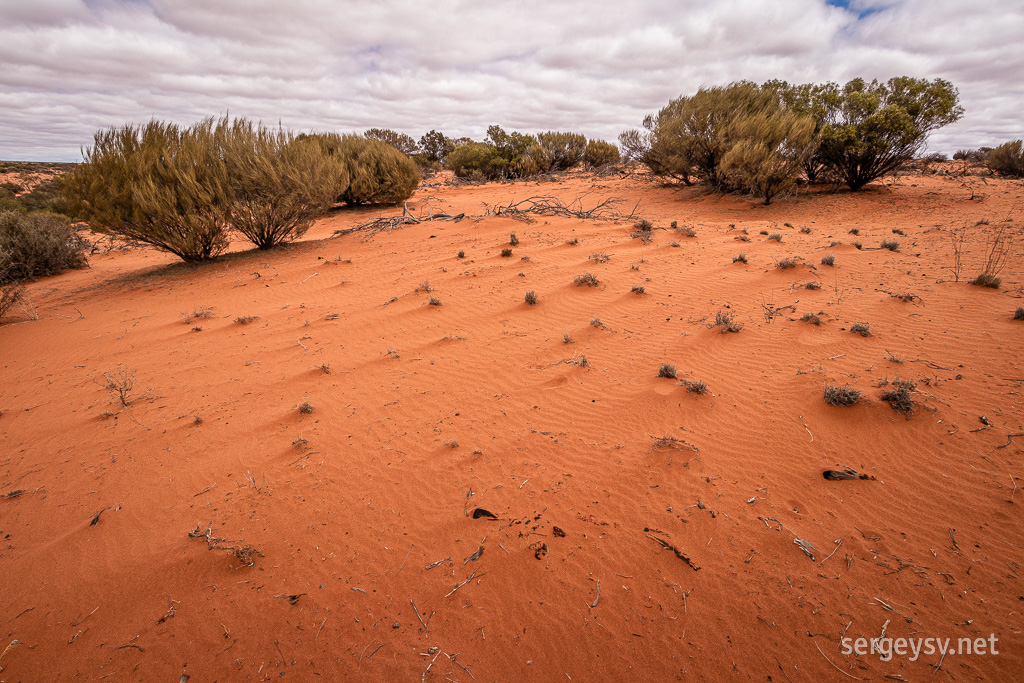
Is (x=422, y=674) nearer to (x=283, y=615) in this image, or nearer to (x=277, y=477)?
(x=283, y=615)

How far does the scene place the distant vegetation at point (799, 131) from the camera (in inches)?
458

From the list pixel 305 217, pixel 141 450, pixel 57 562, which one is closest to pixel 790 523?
pixel 57 562

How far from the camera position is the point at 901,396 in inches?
130

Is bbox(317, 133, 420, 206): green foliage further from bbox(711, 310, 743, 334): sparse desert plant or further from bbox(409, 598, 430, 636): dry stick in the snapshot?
bbox(409, 598, 430, 636): dry stick

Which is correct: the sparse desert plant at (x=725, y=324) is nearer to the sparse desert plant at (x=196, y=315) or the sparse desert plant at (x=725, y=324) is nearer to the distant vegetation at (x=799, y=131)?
the sparse desert plant at (x=196, y=315)

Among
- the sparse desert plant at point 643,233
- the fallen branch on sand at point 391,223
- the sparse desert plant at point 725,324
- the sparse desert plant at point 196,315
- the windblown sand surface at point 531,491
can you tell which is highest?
the fallen branch on sand at point 391,223

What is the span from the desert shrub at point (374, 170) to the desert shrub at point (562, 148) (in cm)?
1281

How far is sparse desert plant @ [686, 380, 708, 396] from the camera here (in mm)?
3811

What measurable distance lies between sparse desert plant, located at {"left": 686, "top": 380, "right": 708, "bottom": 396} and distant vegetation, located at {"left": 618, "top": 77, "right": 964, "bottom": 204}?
1111 cm

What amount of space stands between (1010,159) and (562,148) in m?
19.5

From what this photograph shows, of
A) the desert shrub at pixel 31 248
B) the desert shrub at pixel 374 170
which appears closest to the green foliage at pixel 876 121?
the desert shrub at pixel 374 170

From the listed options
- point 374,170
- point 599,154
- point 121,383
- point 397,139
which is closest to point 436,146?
point 397,139

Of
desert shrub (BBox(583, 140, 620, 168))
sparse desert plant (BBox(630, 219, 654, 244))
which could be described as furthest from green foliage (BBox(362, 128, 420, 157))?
sparse desert plant (BBox(630, 219, 654, 244))

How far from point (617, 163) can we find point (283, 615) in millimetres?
29164
